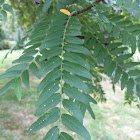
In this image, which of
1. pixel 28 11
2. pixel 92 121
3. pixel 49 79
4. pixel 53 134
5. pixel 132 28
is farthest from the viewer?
pixel 92 121

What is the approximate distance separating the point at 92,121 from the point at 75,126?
253 cm

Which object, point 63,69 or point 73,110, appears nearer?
point 73,110

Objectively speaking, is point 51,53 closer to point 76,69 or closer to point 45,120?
point 76,69

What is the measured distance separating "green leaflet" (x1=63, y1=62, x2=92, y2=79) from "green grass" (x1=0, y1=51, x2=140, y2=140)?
6.42ft

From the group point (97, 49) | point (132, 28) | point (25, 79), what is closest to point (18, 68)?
point (25, 79)

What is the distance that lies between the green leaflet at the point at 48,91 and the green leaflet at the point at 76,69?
0.20 feet

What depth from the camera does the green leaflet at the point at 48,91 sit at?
44 cm

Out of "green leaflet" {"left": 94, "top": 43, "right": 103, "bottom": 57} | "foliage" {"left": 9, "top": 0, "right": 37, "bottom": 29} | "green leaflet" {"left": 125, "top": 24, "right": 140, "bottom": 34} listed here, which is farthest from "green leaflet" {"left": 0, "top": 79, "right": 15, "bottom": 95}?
"foliage" {"left": 9, "top": 0, "right": 37, "bottom": 29}

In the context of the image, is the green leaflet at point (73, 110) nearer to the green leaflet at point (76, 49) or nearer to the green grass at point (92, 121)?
the green leaflet at point (76, 49)

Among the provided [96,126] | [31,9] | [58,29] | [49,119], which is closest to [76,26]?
[58,29]

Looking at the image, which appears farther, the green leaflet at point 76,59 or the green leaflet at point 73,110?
the green leaflet at point 76,59

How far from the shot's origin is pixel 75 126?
396 millimetres

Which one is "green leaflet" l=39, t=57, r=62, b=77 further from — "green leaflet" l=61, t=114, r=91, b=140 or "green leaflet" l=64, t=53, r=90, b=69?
"green leaflet" l=61, t=114, r=91, b=140

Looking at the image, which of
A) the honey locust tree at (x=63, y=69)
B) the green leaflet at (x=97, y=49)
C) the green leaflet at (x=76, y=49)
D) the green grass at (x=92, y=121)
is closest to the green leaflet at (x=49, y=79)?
the honey locust tree at (x=63, y=69)
